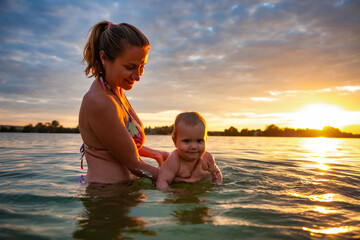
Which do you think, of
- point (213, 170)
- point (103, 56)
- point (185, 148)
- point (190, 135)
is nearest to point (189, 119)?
point (190, 135)

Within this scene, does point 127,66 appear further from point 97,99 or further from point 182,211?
point 182,211

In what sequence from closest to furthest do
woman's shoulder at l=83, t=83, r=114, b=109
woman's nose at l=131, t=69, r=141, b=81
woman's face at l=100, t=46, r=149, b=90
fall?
woman's shoulder at l=83, t=83, r=114, b=109 → woman's face at l=100, t=46, r=149, b=90 → woman's nose at l=131, t=69, r=141, b=81

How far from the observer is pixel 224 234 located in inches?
68.4

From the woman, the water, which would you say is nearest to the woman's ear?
the woman

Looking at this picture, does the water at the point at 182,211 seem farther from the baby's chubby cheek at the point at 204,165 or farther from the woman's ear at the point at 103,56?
the woman's ear at the point at 103,56

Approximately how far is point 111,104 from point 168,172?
1.14 m

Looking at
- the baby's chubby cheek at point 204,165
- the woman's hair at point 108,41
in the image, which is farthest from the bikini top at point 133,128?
the baby's chubby cheek at point 204,165

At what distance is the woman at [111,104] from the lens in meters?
2.83

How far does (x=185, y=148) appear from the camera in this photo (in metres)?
3.31

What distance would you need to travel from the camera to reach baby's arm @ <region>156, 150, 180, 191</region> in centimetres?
318

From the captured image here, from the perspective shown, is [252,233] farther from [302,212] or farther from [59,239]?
[59,239]

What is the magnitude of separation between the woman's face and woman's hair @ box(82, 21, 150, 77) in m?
0.05

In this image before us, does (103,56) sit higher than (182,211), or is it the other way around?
(103,56)

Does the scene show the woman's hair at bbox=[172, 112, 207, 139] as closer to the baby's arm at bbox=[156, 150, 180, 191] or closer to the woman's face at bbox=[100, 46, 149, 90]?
the baby's arm at bbox=[156, 150, 180, 191]
